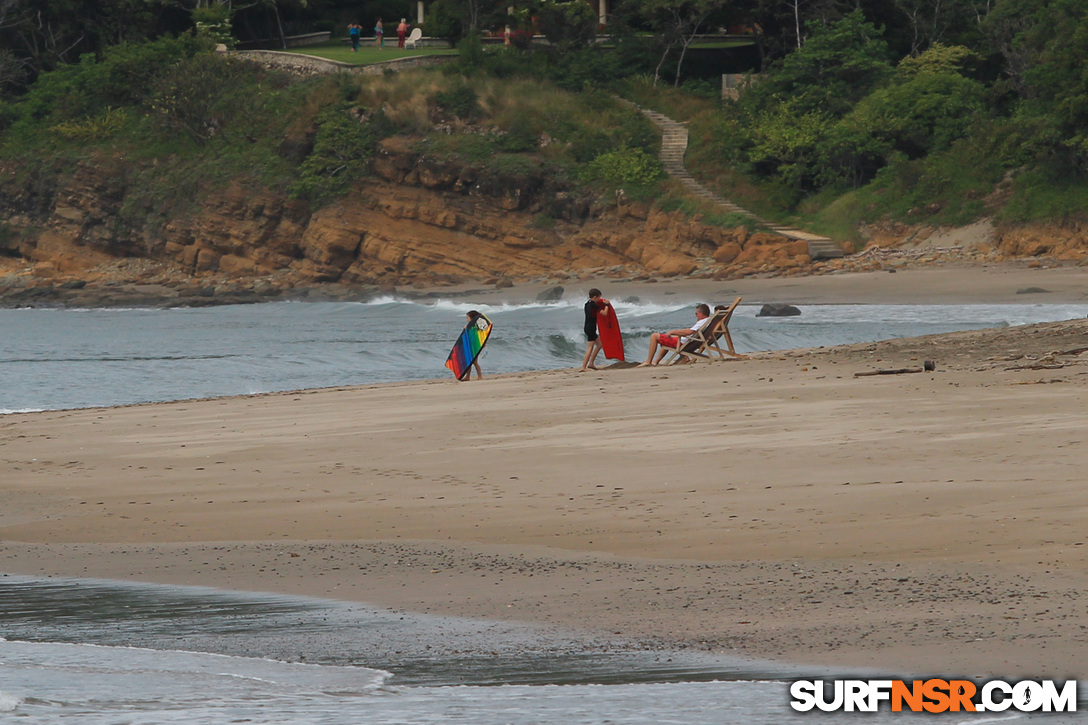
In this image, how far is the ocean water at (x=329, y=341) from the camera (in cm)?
1989

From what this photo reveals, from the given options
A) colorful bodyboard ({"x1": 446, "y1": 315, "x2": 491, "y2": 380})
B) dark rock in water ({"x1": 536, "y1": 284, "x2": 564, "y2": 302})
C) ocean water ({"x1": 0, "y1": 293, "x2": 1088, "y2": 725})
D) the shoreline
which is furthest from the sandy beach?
dark rock in water ({"x1": 536, "y1": 284, "x2": 564, "y2": 302})

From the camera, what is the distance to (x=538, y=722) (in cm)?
395

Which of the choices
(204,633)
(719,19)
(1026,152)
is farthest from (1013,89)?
(204,633)

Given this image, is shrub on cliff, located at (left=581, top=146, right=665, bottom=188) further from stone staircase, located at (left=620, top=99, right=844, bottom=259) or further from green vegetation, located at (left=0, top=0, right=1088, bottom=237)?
stone staircase, located at (left=620, top=99, right=844, bottom=259)

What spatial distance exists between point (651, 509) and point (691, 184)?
35.2 metres

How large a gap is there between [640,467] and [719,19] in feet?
132

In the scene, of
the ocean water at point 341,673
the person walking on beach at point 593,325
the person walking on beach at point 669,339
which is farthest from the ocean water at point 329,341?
the ocean water at point 341,673

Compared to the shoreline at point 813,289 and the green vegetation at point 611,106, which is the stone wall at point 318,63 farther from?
the shoreline at point 813,289

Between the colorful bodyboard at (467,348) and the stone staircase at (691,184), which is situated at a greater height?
the stone staircase at (691,184)

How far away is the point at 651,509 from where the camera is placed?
680 cm

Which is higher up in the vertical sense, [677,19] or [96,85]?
[677,19]

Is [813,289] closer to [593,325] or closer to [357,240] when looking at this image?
[357,240]

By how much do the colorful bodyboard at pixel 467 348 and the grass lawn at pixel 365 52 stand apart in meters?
33.4

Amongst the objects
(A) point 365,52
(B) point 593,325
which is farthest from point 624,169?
(B) point 593,325
